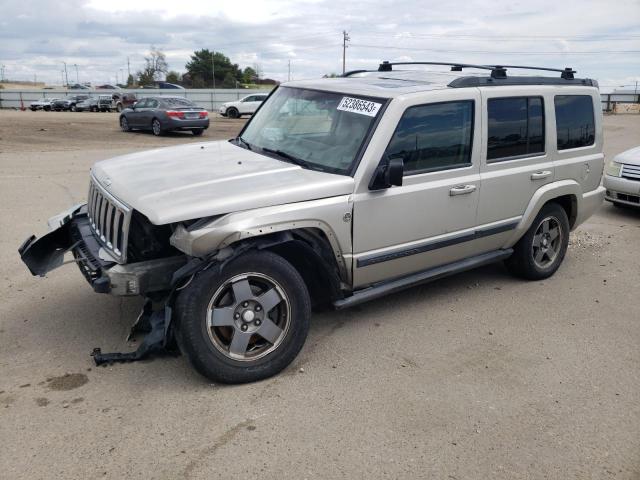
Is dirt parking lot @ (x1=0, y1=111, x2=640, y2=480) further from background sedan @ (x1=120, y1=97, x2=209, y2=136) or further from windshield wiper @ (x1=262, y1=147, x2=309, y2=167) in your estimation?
background sedan @ (x1=120, y1=97, x2=209, y2=136)

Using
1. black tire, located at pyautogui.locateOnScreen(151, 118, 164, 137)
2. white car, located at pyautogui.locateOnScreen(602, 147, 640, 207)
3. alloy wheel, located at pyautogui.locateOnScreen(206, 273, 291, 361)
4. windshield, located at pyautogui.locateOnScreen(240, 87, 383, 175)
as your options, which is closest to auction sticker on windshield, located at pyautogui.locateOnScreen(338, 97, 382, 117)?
windshield, located at pyautogui.locateOnScreen(240, 87, 383, 175)

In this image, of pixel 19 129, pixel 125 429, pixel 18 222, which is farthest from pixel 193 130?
pixel 125 429

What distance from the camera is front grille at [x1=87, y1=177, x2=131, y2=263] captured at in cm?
368

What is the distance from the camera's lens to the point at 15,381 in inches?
144

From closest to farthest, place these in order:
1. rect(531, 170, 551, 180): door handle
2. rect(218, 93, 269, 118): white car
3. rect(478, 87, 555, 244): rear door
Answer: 1. rect(478, 87, 555, 244): rear door
2. rect(531, 170, 551, 180): door handle
3. rect(218, 93, 269, 118): white car

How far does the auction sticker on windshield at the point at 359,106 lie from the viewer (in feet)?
13.9

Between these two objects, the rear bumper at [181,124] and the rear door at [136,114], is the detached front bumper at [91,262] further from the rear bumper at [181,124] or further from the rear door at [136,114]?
the rear door at [136,114]

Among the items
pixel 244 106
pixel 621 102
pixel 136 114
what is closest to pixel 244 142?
pixel 136 114

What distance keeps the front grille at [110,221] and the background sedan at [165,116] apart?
17.8 metres

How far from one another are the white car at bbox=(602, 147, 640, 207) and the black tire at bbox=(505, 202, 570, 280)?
11.2ft

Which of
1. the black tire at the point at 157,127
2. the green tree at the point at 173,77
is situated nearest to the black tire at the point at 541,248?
the black tire at the point at 157,127

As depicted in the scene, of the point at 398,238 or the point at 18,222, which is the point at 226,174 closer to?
the point at 398,238

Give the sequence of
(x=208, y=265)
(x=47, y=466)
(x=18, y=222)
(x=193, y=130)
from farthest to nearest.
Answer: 1. (x=193, y=130)
2. (x=18, y=222)
3. (x=208, y=265)
4. (x=47, y=466)

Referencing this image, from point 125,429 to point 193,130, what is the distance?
2001 cm
